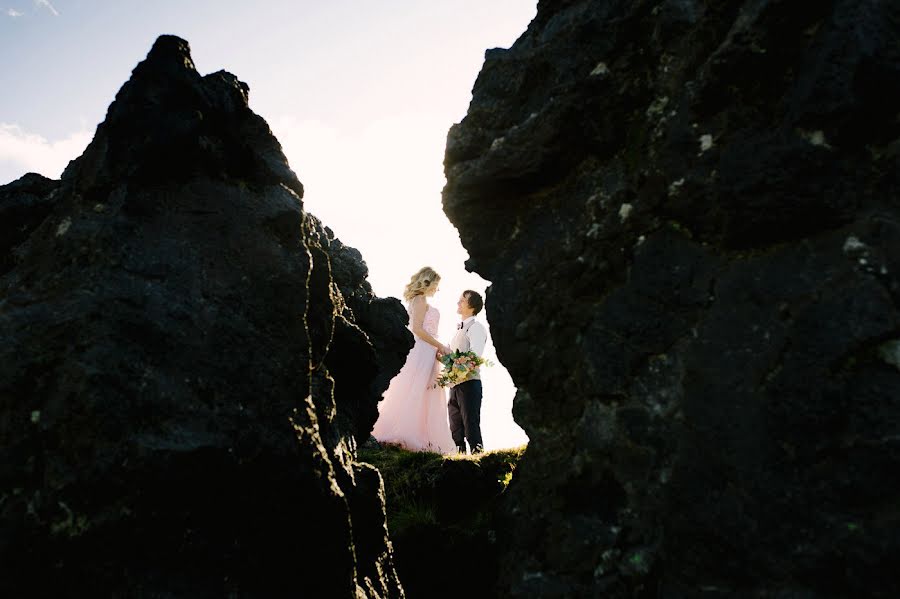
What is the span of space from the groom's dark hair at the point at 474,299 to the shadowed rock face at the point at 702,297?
773 cm

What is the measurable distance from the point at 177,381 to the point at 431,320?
31.0 ft

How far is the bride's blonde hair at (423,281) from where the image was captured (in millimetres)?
12039

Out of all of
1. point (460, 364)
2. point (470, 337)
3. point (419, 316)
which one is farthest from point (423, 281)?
point (460, 364)

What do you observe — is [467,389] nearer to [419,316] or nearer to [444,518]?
[419,316]

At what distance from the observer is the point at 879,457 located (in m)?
2.24

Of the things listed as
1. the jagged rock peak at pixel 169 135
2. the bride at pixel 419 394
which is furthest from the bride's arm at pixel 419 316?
the jagged rock peak at pixel 169 135

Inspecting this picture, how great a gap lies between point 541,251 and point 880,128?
1797 mm

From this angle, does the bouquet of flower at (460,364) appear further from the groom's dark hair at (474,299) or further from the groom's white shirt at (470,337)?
the groom's dark hair at (474,299)

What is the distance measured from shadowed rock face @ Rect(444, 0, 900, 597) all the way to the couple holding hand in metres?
7.74

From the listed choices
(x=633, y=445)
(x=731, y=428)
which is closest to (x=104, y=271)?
(x=633, y=445)

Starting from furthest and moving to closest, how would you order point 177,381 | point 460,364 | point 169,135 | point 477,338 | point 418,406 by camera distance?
point 418,406, point 477,338, point 460,364, point 169,135, point 177,381

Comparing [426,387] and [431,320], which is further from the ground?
[431,320]

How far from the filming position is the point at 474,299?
467 inches

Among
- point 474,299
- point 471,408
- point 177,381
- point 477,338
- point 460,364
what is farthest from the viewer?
point 474,299
